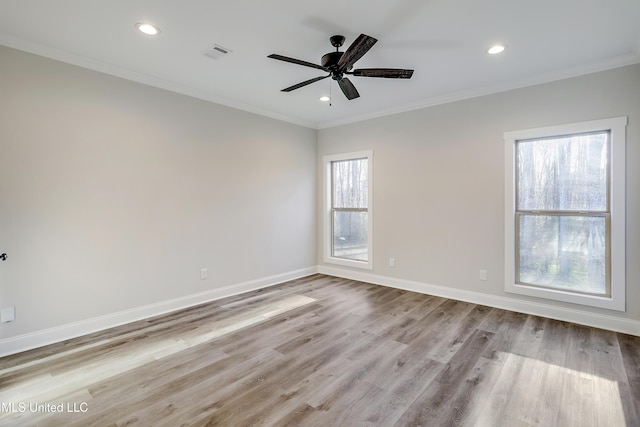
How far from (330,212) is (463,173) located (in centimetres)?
243

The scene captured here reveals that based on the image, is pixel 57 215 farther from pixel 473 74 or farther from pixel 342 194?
pixel 473 74

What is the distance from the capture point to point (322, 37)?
2.63m

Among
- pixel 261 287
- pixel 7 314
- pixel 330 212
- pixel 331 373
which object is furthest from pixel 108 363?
pixel 330 212

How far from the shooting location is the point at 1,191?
2.61 meters

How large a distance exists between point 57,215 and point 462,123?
4.77 metres

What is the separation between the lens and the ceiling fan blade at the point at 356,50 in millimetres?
2166

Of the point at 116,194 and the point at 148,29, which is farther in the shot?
the point at 116,194

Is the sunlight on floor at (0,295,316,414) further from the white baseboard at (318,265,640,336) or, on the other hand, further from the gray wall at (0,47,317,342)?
the white baseboard at (318,265,640,336)

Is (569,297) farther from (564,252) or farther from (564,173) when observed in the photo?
(564,173)

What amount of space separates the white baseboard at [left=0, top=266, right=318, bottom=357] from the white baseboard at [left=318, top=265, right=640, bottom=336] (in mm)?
1853

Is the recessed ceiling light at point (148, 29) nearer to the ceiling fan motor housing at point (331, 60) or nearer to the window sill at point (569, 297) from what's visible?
the ceiling fan motor housing at point (331, 60)

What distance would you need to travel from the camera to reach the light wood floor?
1.89 metres

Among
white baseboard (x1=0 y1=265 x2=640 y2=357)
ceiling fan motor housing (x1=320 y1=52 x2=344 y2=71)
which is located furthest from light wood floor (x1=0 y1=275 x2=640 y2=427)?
ceiling fan motor housing (x1=320 y1=52 x2=344 y2=71)

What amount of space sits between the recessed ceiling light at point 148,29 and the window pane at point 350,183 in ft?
11.3
